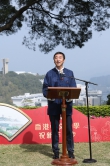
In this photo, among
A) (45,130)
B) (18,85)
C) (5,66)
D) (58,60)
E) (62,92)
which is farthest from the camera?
(5,66)

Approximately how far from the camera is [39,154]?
171 inches

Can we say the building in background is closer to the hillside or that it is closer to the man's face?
the hillside

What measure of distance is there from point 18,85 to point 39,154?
81.3 m

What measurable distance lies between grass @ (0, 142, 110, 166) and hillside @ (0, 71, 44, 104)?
76254 millimetres

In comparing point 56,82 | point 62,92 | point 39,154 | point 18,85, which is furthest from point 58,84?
point 18,85

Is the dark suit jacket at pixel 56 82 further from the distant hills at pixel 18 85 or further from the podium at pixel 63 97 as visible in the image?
the distant hills at pixel 18 85

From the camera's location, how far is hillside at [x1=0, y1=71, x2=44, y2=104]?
274 feet

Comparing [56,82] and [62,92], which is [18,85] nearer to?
[56,82]

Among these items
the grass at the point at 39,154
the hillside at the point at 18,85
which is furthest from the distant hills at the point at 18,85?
the grass at the point at 39,154

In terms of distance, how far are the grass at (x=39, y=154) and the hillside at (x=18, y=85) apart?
250ft

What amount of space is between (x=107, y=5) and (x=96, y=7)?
1.01 ft

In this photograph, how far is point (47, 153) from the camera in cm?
440

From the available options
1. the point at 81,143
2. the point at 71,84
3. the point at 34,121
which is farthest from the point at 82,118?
the point at 71,84

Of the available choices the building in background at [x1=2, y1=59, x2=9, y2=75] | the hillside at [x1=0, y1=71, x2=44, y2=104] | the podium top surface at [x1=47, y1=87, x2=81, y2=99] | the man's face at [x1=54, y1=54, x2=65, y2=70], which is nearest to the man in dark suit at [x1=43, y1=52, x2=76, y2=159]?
the man's face at [x1=54, y1=54, x2=65, y2=70]
